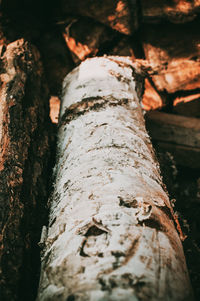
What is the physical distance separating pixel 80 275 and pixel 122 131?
26.8 inches

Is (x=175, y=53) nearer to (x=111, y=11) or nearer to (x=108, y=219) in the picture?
(x=111, y=11)

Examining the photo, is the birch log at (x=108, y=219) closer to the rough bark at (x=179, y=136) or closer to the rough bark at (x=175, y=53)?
the rough bark at (x=179, y=136)

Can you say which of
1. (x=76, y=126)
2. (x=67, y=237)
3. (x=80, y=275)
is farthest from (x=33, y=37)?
(x=80, y=275)

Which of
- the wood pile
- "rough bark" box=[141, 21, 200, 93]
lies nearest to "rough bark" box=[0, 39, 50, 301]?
the wood pile

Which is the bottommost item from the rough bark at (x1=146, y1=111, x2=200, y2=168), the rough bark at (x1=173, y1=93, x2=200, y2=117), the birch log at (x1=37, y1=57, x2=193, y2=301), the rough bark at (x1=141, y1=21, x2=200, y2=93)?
the birch log at (x1=37, y1=57, x2=193, y2=301)

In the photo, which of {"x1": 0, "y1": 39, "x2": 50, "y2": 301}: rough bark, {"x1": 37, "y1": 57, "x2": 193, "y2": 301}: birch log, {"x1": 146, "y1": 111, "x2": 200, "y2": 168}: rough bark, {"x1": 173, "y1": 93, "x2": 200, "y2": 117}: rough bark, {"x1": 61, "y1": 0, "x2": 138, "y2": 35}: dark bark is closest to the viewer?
{"x1": 37, "y1": 57, "x2": 193, "y2": 301}: birch log

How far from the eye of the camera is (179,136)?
198 cm

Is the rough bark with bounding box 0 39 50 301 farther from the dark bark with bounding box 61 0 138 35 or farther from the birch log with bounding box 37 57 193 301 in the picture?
the dark bark with bounding box 61 0 138 35

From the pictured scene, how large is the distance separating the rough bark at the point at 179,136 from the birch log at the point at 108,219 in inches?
26.3

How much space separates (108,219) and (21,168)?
20.3 inches

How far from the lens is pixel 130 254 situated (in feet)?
2.27

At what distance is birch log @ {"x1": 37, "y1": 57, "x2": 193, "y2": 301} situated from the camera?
0.65 meters

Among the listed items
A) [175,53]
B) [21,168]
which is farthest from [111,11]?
[21,168]

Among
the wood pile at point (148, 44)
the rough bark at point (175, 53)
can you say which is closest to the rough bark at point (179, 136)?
the wood pile at point (148, 44)
